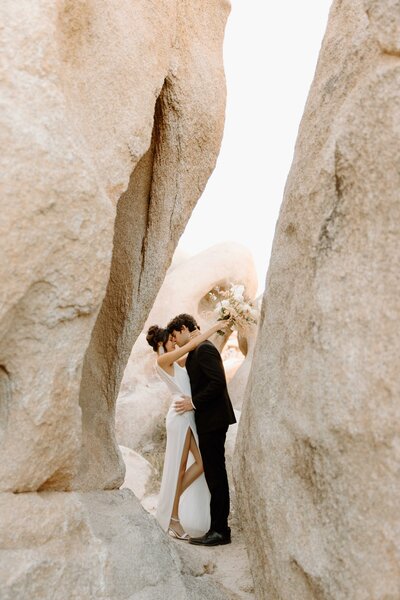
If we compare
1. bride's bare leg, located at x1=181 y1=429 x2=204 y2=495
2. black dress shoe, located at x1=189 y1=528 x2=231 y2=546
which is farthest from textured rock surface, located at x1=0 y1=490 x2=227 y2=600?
bride's bare leg, located at x1=181 y1=429 x2=204 y2=495

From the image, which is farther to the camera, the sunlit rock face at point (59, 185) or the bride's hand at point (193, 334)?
the bride's hand at point (193, 334)

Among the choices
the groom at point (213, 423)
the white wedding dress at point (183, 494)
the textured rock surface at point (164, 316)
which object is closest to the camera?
the groom at point (213, 423)

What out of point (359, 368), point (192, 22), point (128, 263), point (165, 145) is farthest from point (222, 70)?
point (359, 368)

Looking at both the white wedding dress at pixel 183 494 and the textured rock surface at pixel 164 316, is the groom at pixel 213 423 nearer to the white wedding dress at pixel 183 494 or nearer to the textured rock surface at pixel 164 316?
the white wedding dress at pixel 183 494

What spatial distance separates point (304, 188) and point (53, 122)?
86cm

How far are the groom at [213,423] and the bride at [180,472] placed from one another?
109 millimetres

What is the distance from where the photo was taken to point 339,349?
6.79ft

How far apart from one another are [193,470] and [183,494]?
18cm

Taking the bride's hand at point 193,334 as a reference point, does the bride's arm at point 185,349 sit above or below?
below

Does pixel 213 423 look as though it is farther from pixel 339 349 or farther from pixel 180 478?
pixel 339 349

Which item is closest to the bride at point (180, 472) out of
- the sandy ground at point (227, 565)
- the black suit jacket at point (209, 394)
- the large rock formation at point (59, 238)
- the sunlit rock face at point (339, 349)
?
the black suit jacket at point (209, 394)

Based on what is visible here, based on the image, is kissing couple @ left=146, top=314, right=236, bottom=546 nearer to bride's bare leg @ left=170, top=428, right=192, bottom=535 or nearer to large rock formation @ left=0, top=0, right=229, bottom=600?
bride's bare leg @ left=170, top=428, right=192, bottom=535

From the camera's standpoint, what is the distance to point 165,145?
3.54 m

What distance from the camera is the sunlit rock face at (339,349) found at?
1946 millimetres
